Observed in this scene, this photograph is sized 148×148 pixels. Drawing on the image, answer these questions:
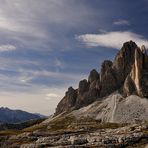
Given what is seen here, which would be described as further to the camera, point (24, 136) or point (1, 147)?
point (24, 136)

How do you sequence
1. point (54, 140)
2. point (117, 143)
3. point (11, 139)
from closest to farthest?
point (117, 143), point (54, 140), point (11, 139)

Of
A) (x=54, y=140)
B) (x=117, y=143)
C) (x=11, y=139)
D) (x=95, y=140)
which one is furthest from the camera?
(x=11, y=139)

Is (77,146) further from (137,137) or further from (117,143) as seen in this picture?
(137,137)

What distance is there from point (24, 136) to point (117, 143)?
66902 millimetres

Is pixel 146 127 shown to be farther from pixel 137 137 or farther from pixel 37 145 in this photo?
pixel 37 145

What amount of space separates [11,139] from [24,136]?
21.8 ft

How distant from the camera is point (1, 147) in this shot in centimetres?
15112

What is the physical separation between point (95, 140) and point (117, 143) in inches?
440

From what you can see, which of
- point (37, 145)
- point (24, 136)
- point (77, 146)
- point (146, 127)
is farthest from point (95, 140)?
point (24, 136)

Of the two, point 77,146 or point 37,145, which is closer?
point 77,146

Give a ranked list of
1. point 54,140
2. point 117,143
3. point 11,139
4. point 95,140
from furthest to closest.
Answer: point 11,139 → point 54,140 → point 95,140 → point 117,143

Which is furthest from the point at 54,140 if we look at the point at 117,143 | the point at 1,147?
the point at 117,143

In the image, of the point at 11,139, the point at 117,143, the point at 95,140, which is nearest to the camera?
the point at 117,143

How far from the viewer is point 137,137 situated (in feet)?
406
